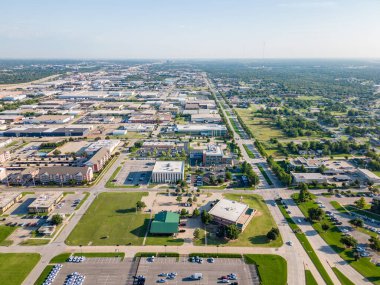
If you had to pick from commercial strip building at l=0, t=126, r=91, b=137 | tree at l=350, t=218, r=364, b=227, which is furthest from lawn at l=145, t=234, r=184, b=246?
commercial strip building at l=0, t=126, r=91, b=137

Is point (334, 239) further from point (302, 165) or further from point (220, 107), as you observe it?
point (220, 107)

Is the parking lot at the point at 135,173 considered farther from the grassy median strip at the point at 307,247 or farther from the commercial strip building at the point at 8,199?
the grassy median strip at the point at 307,247

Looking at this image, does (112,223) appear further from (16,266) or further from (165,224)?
(16,266)

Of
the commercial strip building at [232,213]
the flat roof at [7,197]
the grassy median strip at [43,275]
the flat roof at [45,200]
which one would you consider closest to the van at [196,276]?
the commercial strip building at [232,213]

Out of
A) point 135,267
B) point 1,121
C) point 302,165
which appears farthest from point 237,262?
point 1,121

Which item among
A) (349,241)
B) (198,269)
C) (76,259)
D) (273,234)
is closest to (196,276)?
(198,269)

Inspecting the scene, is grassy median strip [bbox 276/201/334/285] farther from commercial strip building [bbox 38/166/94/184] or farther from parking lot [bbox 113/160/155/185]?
commercial strip building [bbox 38/166/94/184]

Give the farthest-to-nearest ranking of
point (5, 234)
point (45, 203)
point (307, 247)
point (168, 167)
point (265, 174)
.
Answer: point (265, 174), point (168, 167), point (45, 203), point (5, 234), point (307, 247)
